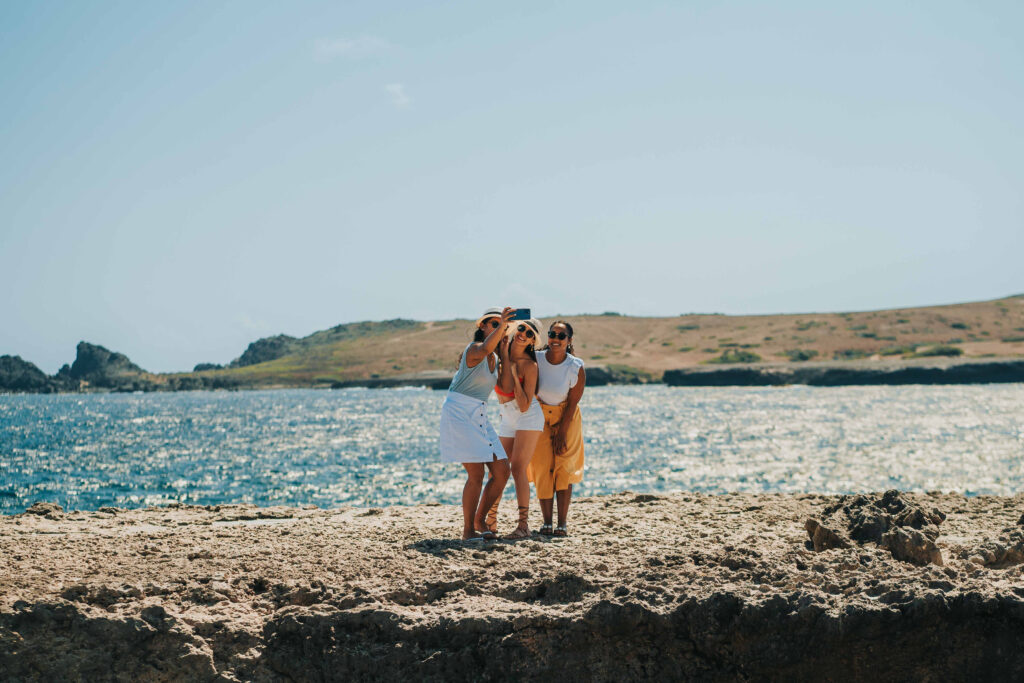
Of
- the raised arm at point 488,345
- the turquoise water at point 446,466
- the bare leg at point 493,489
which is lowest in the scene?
the turquoise water at point 446,466

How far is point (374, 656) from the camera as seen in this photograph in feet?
18.6

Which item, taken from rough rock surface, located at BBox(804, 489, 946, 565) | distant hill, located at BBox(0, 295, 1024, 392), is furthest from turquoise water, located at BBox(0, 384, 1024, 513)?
distant hill, located at BBox(0, 295, 1024, 392)

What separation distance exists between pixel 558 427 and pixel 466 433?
105 cm

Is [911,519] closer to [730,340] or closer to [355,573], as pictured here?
[355,573]

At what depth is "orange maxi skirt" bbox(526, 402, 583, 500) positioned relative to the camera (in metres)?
8.26

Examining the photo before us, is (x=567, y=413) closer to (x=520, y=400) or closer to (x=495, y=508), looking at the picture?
(x=520, y=400)

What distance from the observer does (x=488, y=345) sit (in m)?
7.57

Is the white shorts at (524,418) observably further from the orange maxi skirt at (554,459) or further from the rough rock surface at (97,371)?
the rough rock surface at (97,371)

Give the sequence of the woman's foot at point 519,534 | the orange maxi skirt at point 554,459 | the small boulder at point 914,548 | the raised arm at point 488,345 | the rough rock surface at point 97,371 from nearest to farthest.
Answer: the small boulder at point 914,548, the raised arm at point 488,345, the woman's foot at point 519,534, the orange maxi skirt at point 554,459, the rough rock surface at point 97,371

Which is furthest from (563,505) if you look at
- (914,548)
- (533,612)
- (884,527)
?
(914,548)

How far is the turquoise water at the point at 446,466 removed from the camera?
922 inches

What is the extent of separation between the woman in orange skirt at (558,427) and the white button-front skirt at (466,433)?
65 centimetres

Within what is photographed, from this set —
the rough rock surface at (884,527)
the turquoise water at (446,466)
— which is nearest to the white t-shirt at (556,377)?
the rough rock surface at (884,527)

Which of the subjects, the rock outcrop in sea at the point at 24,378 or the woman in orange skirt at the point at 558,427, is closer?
the woman in orange skirt at the point at 558,427
